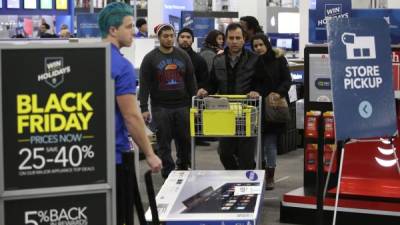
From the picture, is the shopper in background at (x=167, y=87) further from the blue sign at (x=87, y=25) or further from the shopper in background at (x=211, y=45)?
the blue sign at (x=87, y=25)

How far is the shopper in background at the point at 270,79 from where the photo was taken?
6.46 m

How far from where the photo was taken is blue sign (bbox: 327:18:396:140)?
15.0 ft

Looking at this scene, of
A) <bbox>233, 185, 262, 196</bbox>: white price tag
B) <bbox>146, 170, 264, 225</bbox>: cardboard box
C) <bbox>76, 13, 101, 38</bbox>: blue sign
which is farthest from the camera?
<bbox>76, 13, 101, 38</bbox>: blue sign

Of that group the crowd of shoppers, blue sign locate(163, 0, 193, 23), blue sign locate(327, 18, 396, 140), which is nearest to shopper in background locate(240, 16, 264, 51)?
the crowd of shoppers

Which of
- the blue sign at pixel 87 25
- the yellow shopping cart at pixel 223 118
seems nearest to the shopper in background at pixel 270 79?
the yellow shopping cart at pixel 223 118

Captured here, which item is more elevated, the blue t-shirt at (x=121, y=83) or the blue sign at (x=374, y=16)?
the blue sign at (x=374, y=16)

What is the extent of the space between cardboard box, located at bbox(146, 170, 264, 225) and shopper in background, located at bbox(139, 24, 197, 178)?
45.4 inches

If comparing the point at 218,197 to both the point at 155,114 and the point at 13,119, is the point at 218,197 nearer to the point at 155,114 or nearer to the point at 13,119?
the point at 155,114

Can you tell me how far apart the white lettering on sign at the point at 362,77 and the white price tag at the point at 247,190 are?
1101 mm

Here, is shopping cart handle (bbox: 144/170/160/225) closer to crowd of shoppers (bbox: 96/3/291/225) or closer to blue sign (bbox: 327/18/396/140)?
blue sign (bbox: 327/18/396/140)

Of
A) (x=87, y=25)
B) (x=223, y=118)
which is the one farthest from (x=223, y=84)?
(x=87, y=25)

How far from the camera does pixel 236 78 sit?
20.8 ft

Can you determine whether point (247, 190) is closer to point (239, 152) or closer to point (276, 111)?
point (239, 152)

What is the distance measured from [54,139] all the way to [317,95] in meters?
3.04
